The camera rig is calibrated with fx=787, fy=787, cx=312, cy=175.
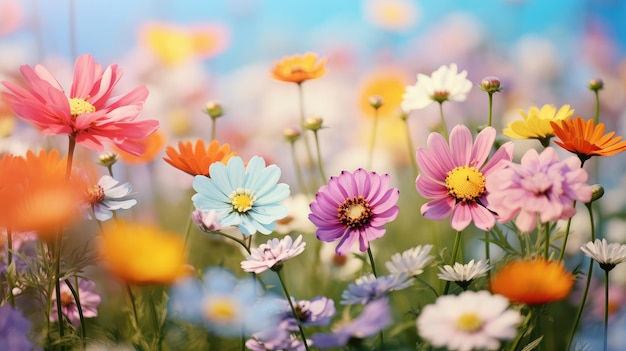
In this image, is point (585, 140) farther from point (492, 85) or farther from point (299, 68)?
point (299, 68)

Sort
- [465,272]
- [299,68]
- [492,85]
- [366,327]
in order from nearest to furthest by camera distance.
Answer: [366,327] < [465,272] < [492,85] < [299,68]

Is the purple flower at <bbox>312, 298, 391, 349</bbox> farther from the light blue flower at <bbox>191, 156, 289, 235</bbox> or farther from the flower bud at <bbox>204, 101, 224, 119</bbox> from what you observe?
the flower bud at <bbox>204, 101, 224, 119</bbox>

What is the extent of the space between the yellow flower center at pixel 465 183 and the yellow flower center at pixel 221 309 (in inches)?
8.2

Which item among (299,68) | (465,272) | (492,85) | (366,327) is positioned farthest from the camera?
(299,68)

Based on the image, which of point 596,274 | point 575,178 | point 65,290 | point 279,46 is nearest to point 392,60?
point 279,46

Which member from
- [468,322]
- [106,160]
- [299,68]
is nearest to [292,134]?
[299,68]

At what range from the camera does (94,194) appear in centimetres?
65

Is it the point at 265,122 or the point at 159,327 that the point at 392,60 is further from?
the point at 159,327

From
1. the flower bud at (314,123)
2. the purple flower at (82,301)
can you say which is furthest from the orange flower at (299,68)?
the purple flower at (82,301)

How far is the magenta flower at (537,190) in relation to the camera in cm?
52

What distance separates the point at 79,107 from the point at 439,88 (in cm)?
35

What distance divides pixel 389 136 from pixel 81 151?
573mm

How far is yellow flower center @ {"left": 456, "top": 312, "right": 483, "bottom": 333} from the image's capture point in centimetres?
49

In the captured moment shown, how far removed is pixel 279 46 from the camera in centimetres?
190
